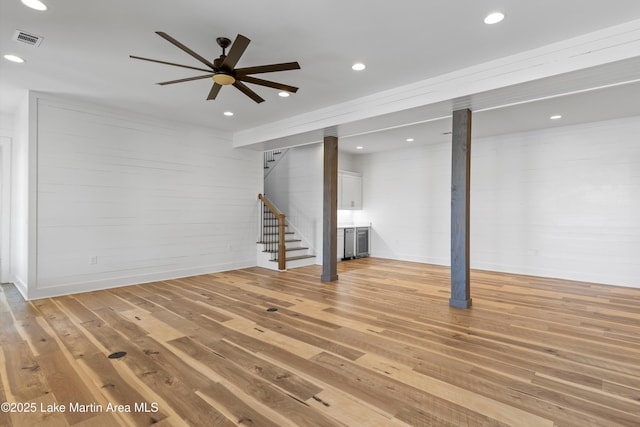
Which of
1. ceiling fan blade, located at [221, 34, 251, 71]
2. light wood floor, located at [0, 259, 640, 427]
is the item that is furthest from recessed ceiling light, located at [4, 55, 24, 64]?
light wood floor, located at [0, 259, 640, 427]

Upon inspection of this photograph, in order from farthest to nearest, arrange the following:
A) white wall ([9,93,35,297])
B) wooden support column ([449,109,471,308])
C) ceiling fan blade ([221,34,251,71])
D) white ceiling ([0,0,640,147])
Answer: white wall ([9,93,35,297])
wooden support column ([449,109,471,308])
white ceiling ([0,0,640,147])
ceiling fan blade ([221,34,251,71])

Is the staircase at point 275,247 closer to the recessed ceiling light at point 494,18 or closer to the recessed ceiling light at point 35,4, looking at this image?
the recessed ceiling light at point 35,4

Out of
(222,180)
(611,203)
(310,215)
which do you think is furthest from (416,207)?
(222,180)

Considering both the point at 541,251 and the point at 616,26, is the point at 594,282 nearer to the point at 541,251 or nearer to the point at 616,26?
the point at 541,251

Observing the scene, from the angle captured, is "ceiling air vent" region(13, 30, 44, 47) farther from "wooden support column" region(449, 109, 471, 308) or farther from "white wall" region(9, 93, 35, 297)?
"wooden support column" region(449, 109, 471, 308)

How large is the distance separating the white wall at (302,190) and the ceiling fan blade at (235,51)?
15.7ft

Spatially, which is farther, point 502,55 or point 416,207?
point 416,207

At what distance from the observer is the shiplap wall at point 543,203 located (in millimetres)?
5500

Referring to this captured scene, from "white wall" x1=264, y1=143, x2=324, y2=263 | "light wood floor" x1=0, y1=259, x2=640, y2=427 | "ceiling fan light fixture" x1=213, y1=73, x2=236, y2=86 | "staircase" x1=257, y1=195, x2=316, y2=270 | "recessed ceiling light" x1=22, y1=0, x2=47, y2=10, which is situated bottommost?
"light wood floor" x1=0, y1=259, x2=640, y2=427

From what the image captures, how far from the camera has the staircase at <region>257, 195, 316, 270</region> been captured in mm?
6940

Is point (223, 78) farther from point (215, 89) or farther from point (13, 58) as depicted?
point (13, 58)

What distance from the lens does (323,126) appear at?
5379 millimetres

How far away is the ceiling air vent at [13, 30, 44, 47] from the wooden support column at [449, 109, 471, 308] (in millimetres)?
4760

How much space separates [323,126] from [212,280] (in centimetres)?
336
